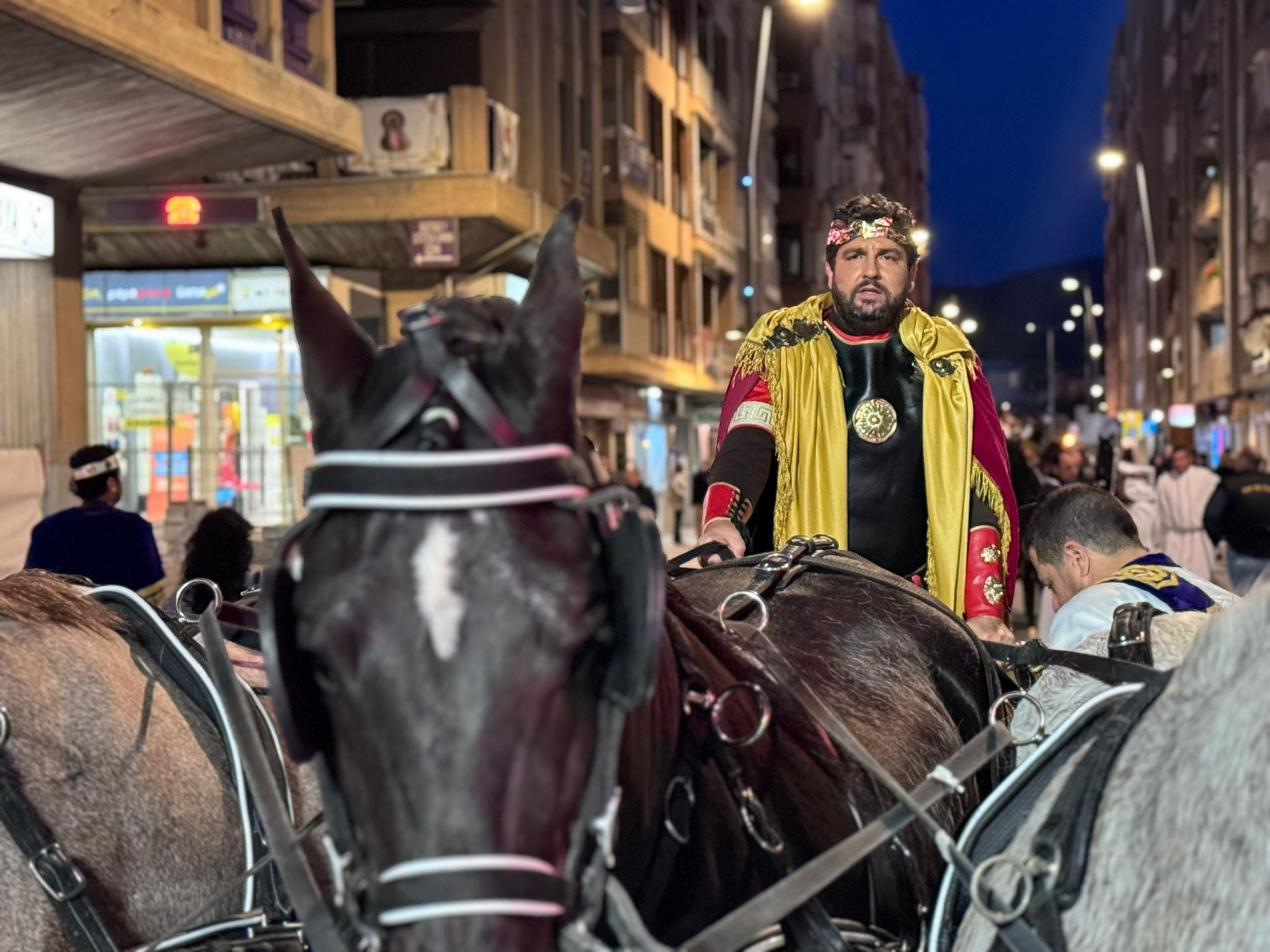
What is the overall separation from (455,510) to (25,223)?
37.4 ft

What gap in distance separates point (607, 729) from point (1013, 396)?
167 m

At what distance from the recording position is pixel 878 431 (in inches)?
188

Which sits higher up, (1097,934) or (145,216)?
(145,216)

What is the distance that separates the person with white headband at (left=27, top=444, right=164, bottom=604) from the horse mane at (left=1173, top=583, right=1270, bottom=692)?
6085mm

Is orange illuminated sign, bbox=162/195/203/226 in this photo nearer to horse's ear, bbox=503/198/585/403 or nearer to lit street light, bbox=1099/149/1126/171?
horse's ear, bbox=503/198/585/403

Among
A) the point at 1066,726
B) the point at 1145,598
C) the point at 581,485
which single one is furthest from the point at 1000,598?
the point at 581,485

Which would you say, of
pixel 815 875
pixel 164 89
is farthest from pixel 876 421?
pixel 164 89

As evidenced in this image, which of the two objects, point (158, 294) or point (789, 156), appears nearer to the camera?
point (158, 294)

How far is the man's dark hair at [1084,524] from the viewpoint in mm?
4645

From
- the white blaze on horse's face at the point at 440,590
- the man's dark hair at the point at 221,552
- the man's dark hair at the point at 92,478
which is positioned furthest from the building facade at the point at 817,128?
the white blaze on horse's face at the point at 440,590

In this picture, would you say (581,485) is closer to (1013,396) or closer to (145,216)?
(145,216)

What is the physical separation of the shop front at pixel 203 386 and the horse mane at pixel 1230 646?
586 inches

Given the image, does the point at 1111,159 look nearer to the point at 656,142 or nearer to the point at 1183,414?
the point at 656,142

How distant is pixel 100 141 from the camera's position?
40.7ft
